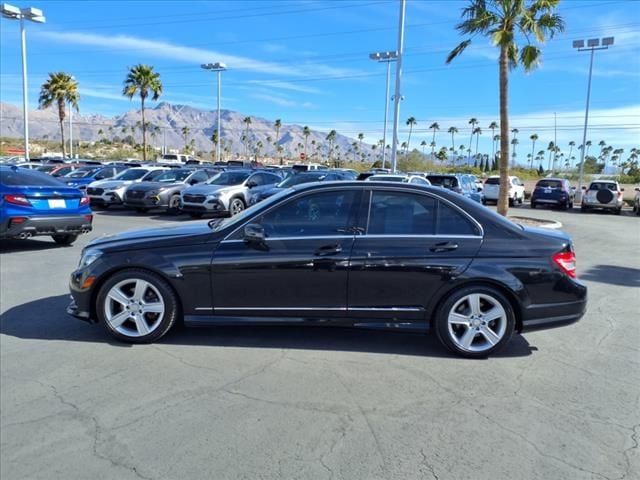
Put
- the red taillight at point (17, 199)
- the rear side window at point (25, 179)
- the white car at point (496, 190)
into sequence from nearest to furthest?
the red taillight at point (17, 199)
the rear side window at point (25, 179)
the white car at point (496, 190)

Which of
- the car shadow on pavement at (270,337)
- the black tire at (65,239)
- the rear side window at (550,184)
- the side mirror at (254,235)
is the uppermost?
the rear side window at (550,184)

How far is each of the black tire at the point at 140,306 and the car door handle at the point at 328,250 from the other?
1.41 meters

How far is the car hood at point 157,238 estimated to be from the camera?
4684 millimetres

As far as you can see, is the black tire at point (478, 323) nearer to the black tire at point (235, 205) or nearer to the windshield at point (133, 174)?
the black tire at point (235, 205)

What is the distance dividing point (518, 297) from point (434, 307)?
76 centimetres

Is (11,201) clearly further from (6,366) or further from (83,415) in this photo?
(83,415)

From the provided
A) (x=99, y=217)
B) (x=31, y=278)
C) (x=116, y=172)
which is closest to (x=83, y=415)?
(x=31, y=278)

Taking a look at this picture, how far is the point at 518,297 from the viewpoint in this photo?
4.51 meters

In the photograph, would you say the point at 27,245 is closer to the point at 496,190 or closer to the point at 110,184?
the point at 110,184

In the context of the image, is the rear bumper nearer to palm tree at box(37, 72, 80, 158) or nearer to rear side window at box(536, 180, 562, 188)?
rear side window at box(536, 180, 562, 188)

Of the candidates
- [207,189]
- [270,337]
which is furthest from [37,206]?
[207,189]

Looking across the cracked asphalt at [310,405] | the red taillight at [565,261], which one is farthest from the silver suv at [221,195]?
the red taillight at [565,261]

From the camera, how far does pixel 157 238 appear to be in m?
4.77

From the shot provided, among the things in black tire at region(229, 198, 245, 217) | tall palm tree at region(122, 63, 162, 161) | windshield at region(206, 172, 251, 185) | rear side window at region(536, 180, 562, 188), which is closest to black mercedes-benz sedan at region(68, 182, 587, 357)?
black tire at region(229, 198, 245, 217)
